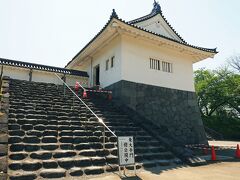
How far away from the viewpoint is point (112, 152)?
690 centimetres

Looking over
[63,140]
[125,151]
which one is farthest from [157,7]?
[125,151]

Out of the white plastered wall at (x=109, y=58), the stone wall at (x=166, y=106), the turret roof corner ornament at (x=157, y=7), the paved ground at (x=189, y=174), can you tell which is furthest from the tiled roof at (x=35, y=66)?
the paved ground at (x=189, y=174)

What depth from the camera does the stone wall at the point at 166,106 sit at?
1184 centimetres

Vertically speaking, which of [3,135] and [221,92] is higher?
[221,92]

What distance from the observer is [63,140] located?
6.71 m

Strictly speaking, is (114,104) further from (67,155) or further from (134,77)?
(67,155)

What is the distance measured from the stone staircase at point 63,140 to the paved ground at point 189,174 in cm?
47

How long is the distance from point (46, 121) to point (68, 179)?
293 centimetres

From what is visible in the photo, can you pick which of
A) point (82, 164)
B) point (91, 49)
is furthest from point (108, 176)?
point (91, 49)

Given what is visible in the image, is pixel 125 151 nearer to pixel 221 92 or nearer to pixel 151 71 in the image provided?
pixel 151 71

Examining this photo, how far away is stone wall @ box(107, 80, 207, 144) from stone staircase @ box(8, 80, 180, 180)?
5.45ft

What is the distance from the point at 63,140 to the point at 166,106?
26.0 feet

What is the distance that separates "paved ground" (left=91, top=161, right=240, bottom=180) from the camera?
5551 mm

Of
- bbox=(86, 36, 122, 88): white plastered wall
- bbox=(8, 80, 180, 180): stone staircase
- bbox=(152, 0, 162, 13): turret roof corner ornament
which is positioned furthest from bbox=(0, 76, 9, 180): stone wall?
bbox=(152, 0, 162, 13): turret roof corner ornament
